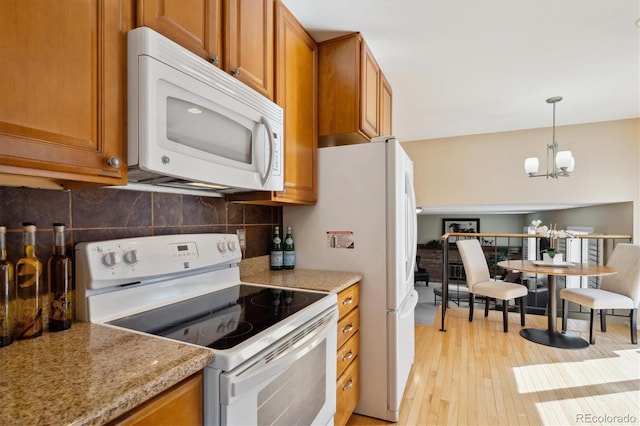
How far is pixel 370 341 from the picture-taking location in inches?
74.4

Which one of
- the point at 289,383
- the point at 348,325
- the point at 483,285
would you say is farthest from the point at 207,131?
the point at 483,285

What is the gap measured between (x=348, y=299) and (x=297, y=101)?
3.68ft

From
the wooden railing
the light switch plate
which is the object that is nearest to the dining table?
the wooden railing

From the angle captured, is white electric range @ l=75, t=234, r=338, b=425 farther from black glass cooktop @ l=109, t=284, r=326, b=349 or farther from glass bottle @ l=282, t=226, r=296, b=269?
glass bottle @ l=282, t=226, r=296, b=269

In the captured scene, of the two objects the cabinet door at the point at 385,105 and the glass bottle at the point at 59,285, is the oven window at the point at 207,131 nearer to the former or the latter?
the glass bottle at the point at 59,285

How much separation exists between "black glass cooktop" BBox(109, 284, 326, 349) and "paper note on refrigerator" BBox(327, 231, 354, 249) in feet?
1.69

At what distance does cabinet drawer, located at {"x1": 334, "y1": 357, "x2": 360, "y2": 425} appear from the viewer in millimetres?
1606

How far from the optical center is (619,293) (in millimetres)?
3143

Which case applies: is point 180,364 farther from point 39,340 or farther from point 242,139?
point 242,139

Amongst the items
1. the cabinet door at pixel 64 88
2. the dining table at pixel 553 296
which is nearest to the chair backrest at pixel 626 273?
the dining table at pixel 553 296

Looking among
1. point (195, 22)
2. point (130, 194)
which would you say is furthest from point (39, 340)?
point (195, 22)

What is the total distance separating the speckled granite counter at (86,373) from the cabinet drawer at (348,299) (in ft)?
2.91

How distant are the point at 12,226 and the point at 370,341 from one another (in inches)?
66.1

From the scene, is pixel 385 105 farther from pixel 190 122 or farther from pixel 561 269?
pixel 561 269
